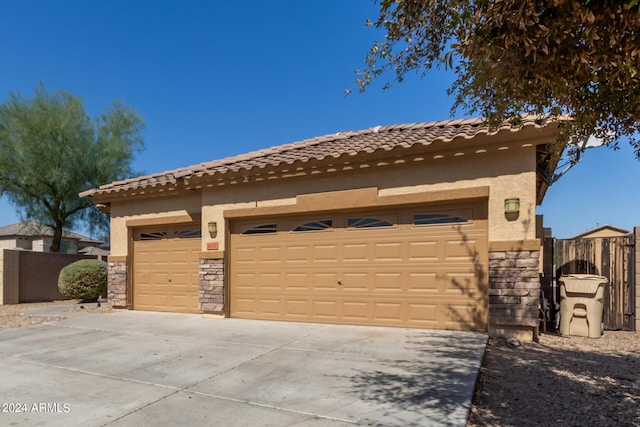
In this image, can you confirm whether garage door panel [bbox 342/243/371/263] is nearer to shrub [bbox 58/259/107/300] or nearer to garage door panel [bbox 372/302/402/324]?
garage door panel [bbox 372/302/402/324]

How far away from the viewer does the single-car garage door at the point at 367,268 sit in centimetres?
796

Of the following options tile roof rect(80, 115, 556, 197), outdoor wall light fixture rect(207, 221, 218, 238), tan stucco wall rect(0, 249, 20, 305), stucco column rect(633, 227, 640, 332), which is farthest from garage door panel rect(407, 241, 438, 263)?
tan stucco wall rect(0, 249, 20, 305)

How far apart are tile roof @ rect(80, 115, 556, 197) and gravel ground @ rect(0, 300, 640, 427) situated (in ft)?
12.6

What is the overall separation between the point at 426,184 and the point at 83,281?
12317 mm

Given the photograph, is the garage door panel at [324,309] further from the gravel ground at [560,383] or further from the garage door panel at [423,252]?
the gravel ground at [560,383]

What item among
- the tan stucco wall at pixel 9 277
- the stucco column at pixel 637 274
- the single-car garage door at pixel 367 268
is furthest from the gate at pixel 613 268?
the tan stucco wall at pixel 9 277

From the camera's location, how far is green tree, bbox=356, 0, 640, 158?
8.85 ft

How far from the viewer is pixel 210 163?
12250 millimetres

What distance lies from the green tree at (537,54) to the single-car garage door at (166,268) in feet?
28.1

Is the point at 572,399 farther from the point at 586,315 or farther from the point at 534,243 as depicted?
the point at 586,315

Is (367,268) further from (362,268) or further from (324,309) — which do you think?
(324,309)

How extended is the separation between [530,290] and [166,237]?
374 inches

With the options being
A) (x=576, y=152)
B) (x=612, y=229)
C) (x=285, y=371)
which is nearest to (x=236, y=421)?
(x=285, y=371)

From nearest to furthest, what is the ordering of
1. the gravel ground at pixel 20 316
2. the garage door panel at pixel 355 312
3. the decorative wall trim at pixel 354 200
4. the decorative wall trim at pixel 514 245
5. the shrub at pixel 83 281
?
the decorative wall trim at pixel 514 245 < the decorative wall trim at pixel 354 200 < the garage door panel at pixel 355 312 < the gravel ground at pixel 20 316 < the shrub at pixel 83 281
